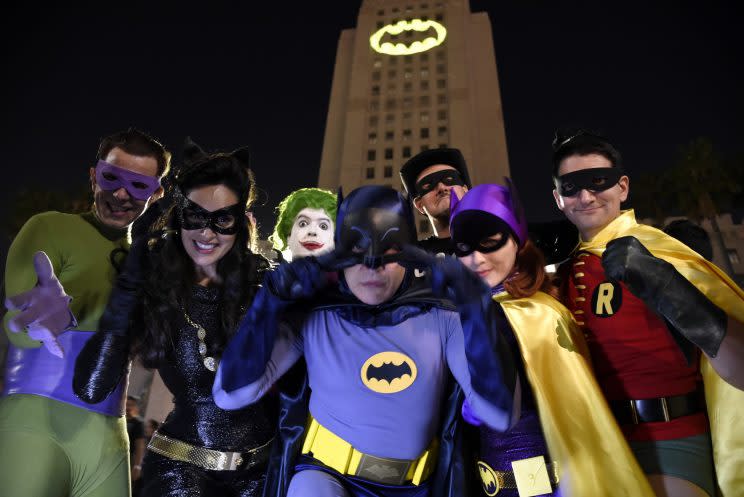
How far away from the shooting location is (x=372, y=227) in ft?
6.70

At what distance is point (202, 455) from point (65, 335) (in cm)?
105

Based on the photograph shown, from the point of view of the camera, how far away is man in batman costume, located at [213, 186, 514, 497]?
1930 millimetres

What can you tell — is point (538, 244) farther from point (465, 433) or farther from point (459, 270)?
point (459, 270)


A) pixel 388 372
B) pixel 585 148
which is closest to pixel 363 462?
pixel 388 372

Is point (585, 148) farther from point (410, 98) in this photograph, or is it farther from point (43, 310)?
point (410, 98)

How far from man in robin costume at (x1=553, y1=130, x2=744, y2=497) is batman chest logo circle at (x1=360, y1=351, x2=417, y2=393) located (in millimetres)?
920

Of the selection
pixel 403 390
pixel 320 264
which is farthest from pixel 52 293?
pixel 403 390

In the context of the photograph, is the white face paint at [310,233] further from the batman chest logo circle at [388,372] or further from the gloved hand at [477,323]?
the gloved hand at [477,323]

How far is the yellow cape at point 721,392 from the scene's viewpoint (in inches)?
91.0

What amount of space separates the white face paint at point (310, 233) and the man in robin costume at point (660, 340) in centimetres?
175

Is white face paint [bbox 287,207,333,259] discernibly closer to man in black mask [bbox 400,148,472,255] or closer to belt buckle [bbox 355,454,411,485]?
man in black mask [bbox 400,148,472,255]

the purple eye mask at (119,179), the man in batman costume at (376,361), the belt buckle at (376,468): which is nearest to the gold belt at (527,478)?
the man in batman costume at (376,361)

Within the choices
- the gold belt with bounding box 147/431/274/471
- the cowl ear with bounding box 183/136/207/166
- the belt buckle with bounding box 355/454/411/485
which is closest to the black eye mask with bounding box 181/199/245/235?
the cowl ear with bounding box 183/136/207/166

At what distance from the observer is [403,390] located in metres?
2.06
